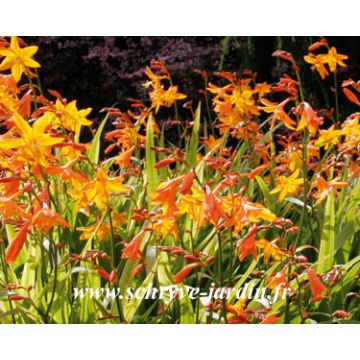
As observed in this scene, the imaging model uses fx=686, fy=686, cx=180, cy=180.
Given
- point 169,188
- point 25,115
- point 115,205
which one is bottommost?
point 115,205

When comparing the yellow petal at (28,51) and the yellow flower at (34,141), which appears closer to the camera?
the yellow flower at (34,141)

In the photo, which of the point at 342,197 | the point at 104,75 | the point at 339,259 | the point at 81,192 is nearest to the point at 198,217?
the point at 81,192

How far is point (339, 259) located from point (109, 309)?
76 centimetres

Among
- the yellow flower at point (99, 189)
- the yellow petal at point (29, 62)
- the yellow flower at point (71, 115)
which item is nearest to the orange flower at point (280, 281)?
the yellow flower at point (99, 189)

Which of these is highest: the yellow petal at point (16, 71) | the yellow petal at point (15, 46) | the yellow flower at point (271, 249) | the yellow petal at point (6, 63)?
the yellow petal at point (15, 46)

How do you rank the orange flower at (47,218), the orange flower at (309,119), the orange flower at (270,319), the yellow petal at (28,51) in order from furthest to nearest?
the yellow petal at (28,51) < the orange flower at (309,119) < the orange flower at (270,319) < the orange flower at (47,218)

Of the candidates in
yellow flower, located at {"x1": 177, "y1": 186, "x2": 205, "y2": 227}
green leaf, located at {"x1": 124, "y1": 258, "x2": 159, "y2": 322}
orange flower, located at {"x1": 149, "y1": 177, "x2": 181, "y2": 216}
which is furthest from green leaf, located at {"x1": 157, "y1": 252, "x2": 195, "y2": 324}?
orange flower, located at {"x1": 149, "y1": 177, "x2": 181, "y2": 216}

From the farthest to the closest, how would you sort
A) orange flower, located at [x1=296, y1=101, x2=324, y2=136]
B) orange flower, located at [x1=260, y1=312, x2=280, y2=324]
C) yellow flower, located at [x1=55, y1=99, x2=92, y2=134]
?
yellow flower, located at [x1=55, y1=99, x2=92, y2=134] < orange flower, located at [x1=296, y1=101, x2=324, y2=136] < orange flower, located at [x1=260, y1=312, x2=280, y2=324]

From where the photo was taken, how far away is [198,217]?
182cm

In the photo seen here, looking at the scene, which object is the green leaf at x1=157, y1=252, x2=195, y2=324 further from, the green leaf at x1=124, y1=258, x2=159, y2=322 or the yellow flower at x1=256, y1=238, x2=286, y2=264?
the yellow flower at x1=256, y1=238, x2=286, y2=264

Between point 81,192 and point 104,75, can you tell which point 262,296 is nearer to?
point 81,192

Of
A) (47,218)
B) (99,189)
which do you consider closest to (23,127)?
(47,218)

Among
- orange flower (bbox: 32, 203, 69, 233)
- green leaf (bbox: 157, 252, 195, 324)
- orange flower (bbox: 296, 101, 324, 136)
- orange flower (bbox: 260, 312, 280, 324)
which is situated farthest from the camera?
orange flower (bbox: 296, 101, 324, 136)

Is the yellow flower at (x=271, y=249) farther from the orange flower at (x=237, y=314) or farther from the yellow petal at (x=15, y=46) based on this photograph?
the yellow petal at (x=15, y=46)
